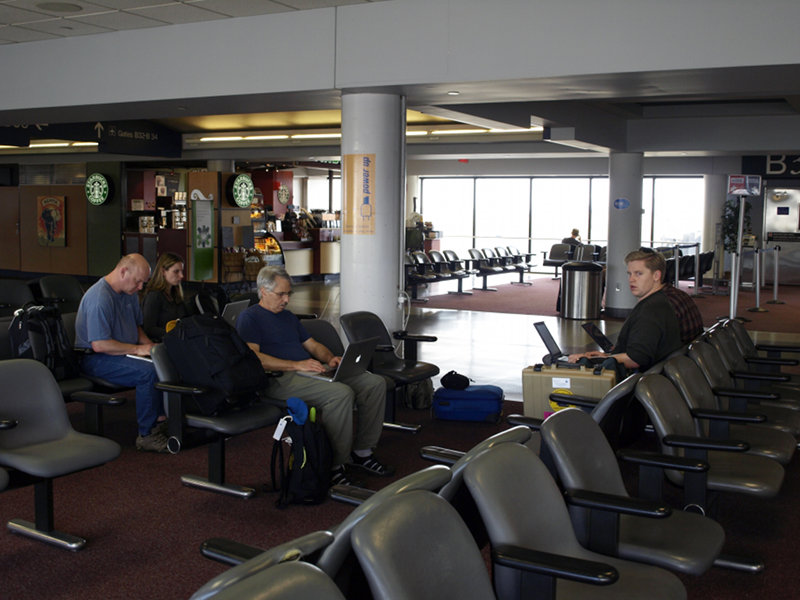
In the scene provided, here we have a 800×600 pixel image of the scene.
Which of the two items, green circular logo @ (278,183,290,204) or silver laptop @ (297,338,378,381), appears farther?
green circular logo @ (278,183,290,204)

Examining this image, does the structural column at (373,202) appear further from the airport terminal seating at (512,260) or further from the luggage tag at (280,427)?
the airport terminal seating at (512,260)

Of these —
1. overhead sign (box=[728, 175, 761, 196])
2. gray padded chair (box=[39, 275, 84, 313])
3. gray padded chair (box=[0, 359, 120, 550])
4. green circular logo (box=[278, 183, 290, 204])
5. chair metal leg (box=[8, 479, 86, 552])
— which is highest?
green circular logo (box=[278, 183, 290, 204])

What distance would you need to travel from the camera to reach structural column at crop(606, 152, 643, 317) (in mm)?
12422

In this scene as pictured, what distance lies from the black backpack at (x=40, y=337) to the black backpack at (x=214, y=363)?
35.4 inches

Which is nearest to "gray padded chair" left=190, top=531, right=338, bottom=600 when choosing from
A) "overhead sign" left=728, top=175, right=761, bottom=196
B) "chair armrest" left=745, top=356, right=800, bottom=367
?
"chair armrest" left=745, top=356, right=800, bottom=367

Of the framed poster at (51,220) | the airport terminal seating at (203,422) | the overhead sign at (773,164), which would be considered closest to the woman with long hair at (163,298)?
the airport terminal seating at (203,422)

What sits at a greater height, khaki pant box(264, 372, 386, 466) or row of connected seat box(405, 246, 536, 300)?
row of connected seat box(405, 246, 536, 300)

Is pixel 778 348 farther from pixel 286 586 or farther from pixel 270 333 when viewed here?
pixel 286 586

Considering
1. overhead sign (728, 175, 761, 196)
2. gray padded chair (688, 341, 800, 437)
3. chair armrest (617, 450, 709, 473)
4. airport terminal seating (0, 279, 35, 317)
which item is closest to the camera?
chair armrest (617, 450, 709, 473)

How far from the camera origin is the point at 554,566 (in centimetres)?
202

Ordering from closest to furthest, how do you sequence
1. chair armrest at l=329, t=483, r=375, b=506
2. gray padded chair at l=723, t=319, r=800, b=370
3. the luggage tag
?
chair armrest at l=329, t=483, r=375, b=506
the luggage tag
gray padded chair at l=723, t=319, r=800, b=370

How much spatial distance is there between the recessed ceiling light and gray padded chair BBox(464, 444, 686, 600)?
203 inches

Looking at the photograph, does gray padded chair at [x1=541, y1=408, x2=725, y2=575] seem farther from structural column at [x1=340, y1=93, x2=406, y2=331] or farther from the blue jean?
structural column at [x1=340, y1=93, x2=406, y2=331]

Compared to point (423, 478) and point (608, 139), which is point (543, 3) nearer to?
point (423, 478)
